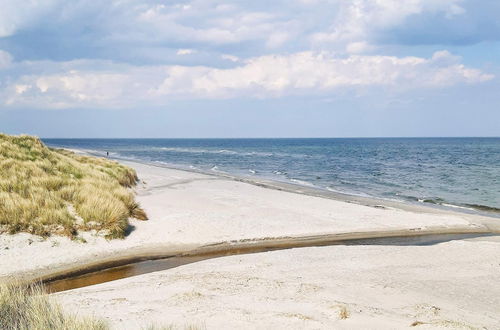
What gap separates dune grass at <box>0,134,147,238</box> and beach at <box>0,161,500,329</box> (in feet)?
1.88

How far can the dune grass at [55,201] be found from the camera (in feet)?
43.9

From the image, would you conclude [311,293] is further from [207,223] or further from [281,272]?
[207,223]

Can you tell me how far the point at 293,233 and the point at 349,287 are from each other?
643 centimetres

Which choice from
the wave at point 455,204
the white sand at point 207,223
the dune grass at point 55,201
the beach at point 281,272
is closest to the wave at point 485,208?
the wave at point 455,204

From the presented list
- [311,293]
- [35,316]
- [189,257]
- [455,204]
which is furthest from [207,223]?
[455,204]

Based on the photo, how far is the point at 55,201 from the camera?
14.9 meters

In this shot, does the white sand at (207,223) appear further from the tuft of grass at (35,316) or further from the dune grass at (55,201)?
the tuft of grass at (35,316)

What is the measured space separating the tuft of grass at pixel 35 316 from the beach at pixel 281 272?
1045 mm

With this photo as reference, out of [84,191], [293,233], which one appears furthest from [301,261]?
[84,191]

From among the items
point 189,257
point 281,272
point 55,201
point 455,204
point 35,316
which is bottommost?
point 189,257

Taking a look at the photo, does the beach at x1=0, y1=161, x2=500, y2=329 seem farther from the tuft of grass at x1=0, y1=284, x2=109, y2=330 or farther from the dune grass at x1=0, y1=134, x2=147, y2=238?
the tuft of grass at x1=0, y1=284, x2=109, y2=330

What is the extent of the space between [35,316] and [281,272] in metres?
6.29

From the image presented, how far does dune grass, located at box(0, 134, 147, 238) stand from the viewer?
43.9 feet

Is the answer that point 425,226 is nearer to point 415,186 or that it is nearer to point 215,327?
point 215,327
